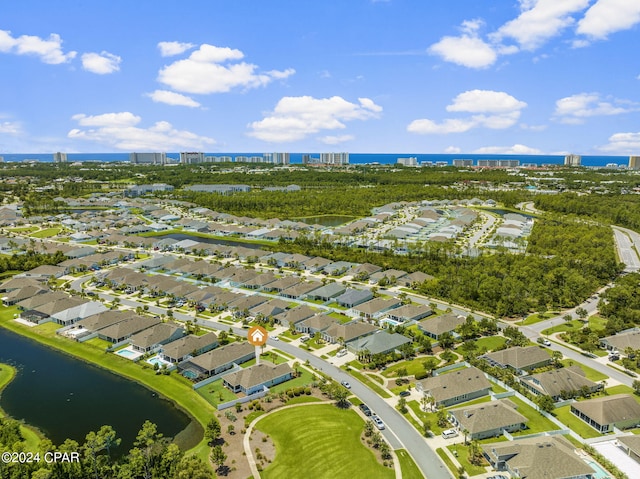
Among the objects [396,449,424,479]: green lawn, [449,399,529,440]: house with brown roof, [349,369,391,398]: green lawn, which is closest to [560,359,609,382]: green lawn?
[449,399,529,440]: house with brown roof

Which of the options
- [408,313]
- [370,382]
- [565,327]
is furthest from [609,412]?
[408,313]

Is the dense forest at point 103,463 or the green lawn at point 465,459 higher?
the dense forest at point 103,463

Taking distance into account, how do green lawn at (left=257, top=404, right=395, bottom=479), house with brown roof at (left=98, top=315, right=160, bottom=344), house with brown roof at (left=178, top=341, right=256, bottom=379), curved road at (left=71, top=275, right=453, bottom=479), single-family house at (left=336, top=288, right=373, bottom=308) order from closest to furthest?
green lawn at (left=257, top=404, right=395, bottom=479), curved road at (left=71, top=275, right=453, bottom=479), house with brown roof at (left=178, top=341, right=256, bottom=379), house with brown roof at (left=98, top=315, right=160, bottom=344), single-family house at (left=336, top=288, right=373, bottom=308)

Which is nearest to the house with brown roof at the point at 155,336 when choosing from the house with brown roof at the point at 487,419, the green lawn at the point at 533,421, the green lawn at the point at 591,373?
the house with brown roof at the point at 487,419

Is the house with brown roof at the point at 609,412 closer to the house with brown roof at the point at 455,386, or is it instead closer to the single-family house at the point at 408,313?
the house with brown roof at the point at 455,386

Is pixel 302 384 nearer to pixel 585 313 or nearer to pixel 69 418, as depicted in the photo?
pixel 69 418

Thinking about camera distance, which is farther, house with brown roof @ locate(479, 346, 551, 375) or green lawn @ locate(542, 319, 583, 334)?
green lawn @ locate(542, 319, 583, 334)

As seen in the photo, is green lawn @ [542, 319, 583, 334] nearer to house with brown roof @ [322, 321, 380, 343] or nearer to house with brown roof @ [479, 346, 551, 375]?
house with brown roof @ [479, 346, 551, 375]

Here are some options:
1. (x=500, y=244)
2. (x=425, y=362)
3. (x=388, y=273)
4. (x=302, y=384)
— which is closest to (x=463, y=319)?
(x=425, y=362)
